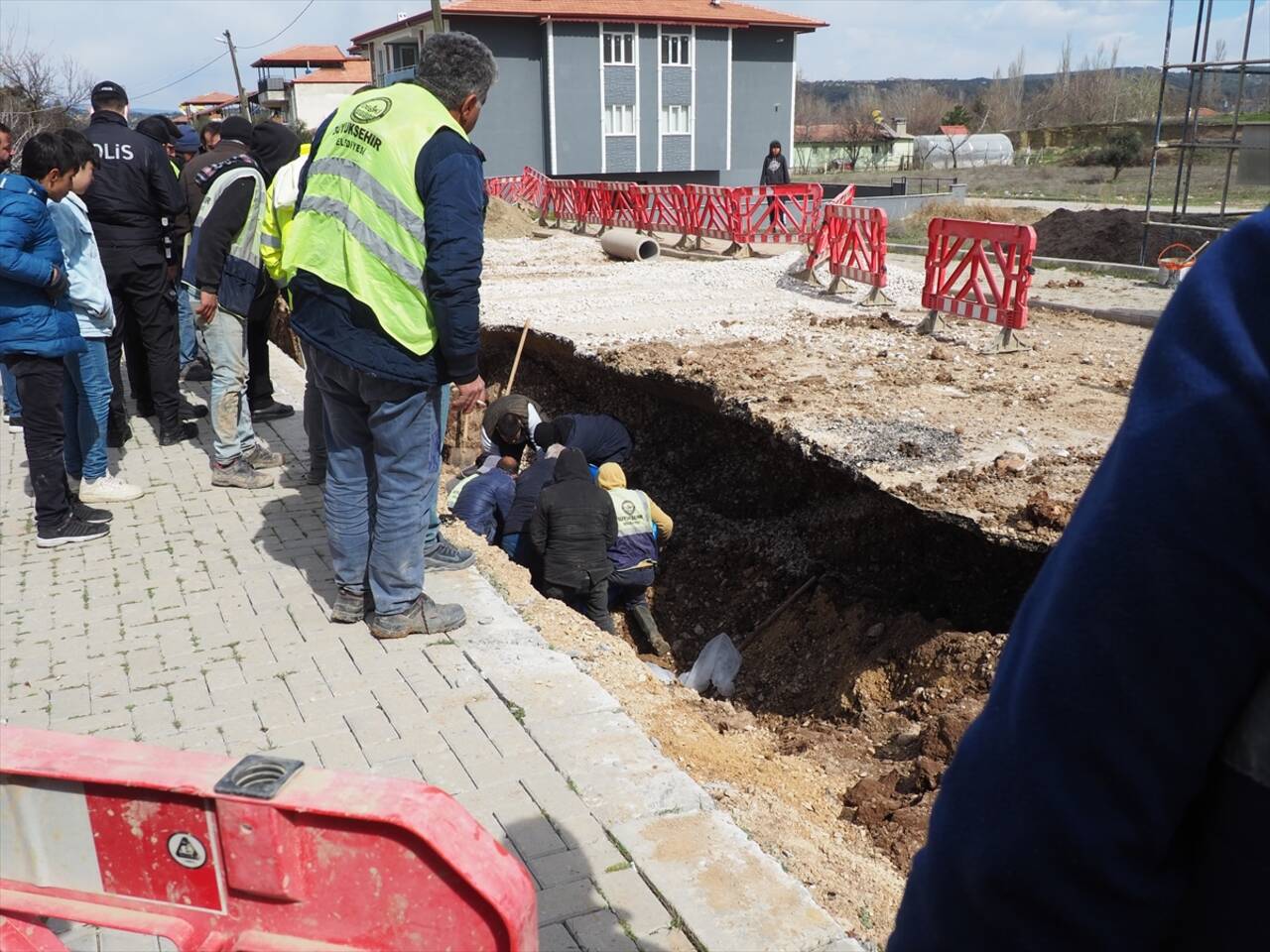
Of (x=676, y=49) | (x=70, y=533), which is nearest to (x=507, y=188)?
(x=676, y=49)

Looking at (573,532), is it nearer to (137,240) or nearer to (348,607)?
(348,607)

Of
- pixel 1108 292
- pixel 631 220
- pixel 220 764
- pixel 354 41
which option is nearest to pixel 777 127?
pixel 354 41

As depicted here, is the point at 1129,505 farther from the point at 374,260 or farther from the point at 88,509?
the point at 88,509

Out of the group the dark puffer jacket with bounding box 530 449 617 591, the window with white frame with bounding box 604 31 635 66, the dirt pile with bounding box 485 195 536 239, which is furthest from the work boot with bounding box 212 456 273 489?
the window with white frame with bounding box 604 31 635 66

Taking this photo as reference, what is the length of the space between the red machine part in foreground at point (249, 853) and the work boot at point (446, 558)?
3499mm

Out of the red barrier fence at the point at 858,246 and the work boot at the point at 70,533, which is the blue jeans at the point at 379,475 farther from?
the red barrier fence at the point at 858,246

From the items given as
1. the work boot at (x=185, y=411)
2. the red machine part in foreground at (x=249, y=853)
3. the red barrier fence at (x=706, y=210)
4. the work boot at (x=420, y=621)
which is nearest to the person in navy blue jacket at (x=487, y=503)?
the work boot at (x=185, y=411)

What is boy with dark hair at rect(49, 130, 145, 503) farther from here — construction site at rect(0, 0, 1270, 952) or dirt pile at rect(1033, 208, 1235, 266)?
dirt pile at rect(1033, 208, 1235, 266)

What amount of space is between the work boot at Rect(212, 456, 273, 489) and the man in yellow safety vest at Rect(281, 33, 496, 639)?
2.38 m

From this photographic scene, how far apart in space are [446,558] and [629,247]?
13363 mm

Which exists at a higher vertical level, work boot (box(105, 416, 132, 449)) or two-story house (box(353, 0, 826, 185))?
two-story house (box(353, 0, 826, 185))

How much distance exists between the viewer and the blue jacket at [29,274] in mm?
4996

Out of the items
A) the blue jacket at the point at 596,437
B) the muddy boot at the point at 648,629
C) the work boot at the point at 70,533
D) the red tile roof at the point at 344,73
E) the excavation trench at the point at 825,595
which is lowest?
the muddy boot at the point at 648,629

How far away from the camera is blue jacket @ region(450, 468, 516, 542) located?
7.32 m
